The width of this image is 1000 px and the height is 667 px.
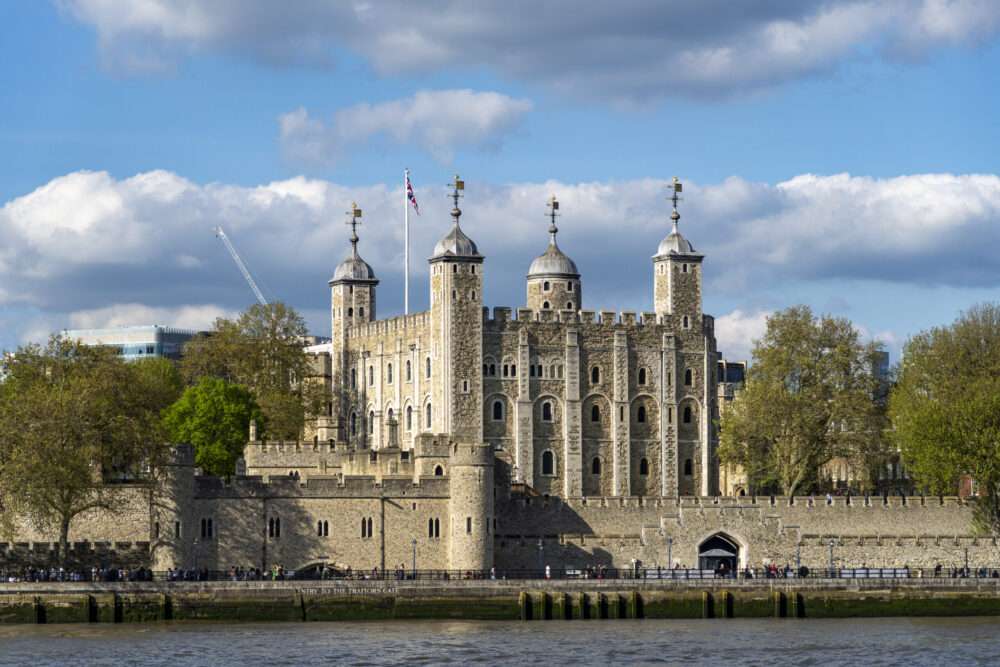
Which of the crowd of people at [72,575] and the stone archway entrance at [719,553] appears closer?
the crowd of people at [72,575]

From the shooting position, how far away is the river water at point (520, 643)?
248 feet

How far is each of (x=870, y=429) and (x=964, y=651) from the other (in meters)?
31.3

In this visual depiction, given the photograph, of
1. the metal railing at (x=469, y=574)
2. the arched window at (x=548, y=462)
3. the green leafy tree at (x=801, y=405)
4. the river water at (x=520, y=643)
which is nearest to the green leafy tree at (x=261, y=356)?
the arched window at (x=548, y=462)

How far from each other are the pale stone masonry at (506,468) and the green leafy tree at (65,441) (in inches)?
71.2

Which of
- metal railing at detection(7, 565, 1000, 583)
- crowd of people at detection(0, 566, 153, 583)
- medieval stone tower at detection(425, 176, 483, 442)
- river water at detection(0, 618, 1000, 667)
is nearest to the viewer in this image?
river water at detection(0, 618, 1000, 667)

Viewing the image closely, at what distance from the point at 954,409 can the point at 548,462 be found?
66.6ft

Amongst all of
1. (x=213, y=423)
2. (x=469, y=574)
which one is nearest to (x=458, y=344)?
(x=213, y=423)

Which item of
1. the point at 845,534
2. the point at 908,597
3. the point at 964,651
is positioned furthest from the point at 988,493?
the point at 964,651

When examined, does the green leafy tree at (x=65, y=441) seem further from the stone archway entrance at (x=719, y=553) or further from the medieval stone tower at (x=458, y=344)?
the stone archway entrance at (x=719, y=553)

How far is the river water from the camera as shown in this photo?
75.6 meters

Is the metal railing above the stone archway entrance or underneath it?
underneath

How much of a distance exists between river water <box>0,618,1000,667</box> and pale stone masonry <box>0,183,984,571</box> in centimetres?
696

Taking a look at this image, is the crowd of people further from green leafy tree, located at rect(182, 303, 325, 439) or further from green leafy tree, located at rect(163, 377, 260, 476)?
green leafy tree, located at rect(182, 303, 325, 439)

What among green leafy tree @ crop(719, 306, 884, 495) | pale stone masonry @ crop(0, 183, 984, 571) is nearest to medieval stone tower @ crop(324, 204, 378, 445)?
pale stone masonry @ crop(0, 183, 984, 571)
